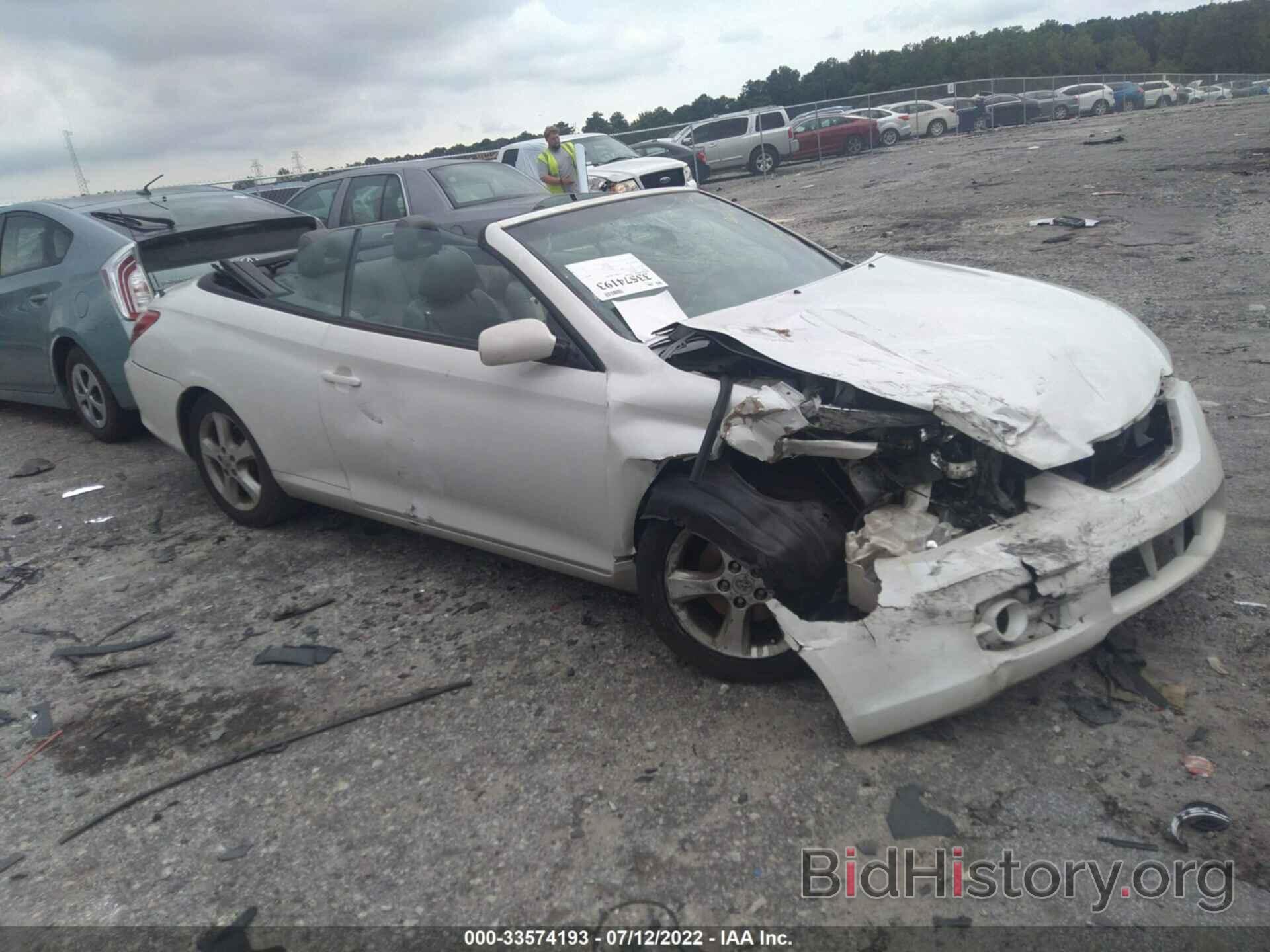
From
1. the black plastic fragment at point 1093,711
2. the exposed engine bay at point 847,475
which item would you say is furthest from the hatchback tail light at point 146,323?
the black plastic fragment at point 1093,711

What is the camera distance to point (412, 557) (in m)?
4.73

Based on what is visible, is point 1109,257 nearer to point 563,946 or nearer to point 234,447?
point 234,447

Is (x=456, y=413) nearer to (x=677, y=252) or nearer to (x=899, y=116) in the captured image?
(x=677, y=252)

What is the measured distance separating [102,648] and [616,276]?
8.68 ft

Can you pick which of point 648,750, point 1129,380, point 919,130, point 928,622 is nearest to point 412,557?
point 648,750

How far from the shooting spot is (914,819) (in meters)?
2.66

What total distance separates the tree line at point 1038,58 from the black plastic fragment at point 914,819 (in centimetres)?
6916

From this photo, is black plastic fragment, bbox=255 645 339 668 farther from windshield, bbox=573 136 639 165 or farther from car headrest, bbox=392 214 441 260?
windshield, bbox=573 136 639 165

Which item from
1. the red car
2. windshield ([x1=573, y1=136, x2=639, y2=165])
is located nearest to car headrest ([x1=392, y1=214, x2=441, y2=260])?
windshield ([x1=573, y1=136, x2=639, y2=165])

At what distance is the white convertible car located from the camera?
2814mm

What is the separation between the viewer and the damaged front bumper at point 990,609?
2732mm

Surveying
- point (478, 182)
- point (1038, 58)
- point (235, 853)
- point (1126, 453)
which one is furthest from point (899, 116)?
point (1038, 58)

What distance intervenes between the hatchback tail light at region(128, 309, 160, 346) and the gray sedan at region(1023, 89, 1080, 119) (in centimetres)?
3499

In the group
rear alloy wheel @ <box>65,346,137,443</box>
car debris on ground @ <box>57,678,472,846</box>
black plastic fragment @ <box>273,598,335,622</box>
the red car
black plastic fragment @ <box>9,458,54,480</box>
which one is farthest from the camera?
the red car
